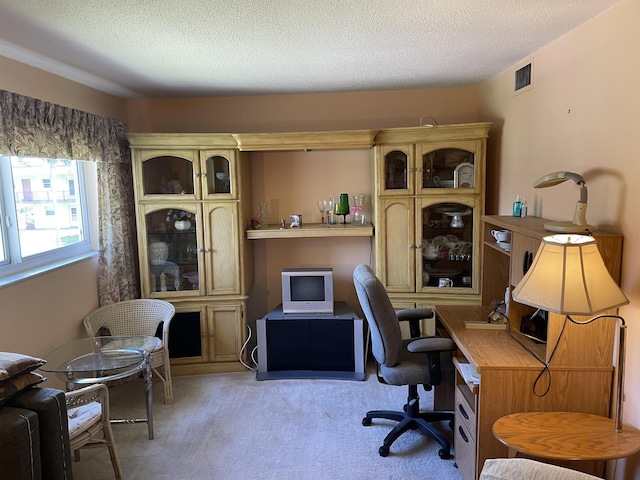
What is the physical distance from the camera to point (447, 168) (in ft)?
12.0

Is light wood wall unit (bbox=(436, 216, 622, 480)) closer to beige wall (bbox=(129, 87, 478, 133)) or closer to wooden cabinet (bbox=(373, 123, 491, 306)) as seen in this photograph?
wooden cabinet (bbox=(373, 123, 491, 306))

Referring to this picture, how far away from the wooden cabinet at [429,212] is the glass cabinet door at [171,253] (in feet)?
5.06

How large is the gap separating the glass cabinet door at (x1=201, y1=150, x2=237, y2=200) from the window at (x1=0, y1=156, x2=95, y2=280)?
0.86m

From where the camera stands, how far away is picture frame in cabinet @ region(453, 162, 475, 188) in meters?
3.60

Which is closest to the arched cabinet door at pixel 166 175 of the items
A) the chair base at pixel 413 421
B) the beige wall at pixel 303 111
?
the beige wall at pixel 303 111

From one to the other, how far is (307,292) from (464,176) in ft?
5.22

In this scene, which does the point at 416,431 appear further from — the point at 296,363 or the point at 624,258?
the point at 624,258

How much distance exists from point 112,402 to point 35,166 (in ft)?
5.85

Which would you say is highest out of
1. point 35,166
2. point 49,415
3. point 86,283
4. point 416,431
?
point 35,166

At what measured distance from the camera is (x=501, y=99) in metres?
3.44

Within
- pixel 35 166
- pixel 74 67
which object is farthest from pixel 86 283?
pixel 74 67

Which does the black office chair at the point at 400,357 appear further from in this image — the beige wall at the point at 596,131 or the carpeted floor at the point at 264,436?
the beige wall at the point at 596,131

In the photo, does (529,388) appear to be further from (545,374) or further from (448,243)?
(448,243)

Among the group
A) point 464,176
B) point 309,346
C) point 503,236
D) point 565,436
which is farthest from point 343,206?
point 565,436
